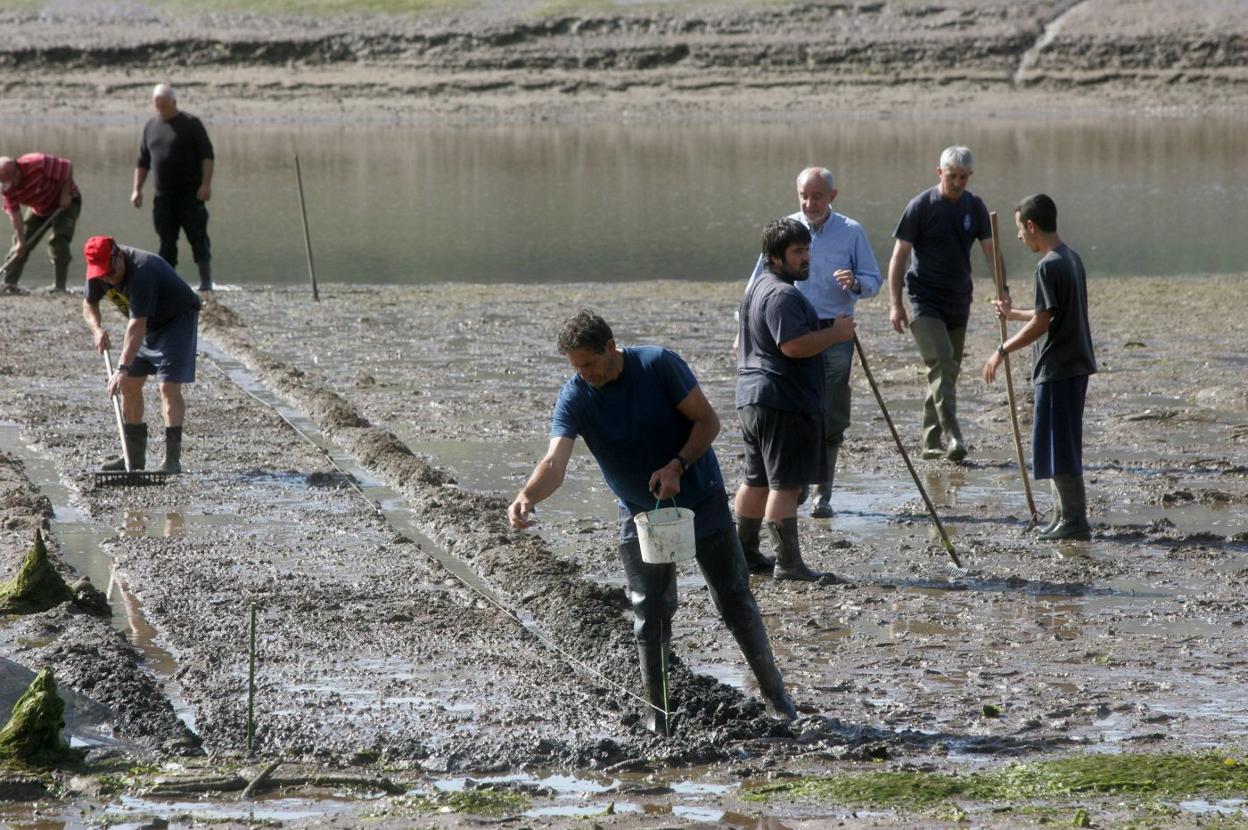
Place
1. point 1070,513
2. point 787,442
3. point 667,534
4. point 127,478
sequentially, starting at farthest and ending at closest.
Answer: point 127,478, point 1070,513, point 787,442, point 667,534

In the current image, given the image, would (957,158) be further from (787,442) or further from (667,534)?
(667,534)

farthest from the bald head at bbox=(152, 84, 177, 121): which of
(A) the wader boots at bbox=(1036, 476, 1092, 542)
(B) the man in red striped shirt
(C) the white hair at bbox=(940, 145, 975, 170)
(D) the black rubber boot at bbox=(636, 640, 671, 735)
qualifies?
(D) the black rubber boot at bbox=(636, 640, 671, 735)

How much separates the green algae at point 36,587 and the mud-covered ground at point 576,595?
0.73 feet

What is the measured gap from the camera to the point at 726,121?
148 ft

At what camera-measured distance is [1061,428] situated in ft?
27.7

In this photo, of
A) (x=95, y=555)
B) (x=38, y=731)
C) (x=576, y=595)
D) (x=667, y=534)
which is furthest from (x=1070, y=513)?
(x=38, y=731)

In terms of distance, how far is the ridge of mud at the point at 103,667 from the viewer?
6066 millimetres

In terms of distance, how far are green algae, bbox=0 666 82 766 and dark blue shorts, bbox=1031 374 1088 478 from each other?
4.87 metres

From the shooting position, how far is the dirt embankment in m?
47.4

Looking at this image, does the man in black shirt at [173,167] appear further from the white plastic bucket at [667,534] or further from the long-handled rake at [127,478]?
the white plastic bucket at [667,534]

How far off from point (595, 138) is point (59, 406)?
30365mm

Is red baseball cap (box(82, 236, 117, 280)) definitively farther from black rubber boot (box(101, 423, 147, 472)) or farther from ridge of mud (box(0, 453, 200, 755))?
ridge of mud (box(0, 453, 200, 755))

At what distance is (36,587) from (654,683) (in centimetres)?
299

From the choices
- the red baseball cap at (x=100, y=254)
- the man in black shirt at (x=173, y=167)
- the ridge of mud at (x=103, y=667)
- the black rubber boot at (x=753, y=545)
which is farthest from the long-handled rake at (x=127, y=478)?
the man in black shirt at (x=173, y=167)
